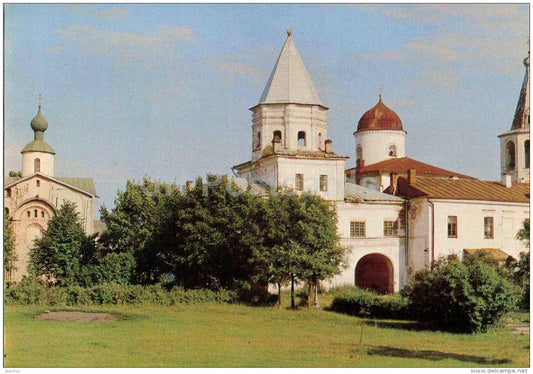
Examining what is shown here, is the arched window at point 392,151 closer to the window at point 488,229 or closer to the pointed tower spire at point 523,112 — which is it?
the pointed tower spire at point 523,112

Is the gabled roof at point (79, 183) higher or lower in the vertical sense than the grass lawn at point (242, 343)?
higher

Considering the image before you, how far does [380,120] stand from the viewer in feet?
176

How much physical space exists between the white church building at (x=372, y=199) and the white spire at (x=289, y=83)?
56 mm

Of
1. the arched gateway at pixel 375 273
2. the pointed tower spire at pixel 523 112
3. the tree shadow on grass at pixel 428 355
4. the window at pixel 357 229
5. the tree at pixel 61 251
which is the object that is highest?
the pointed tower spire at pixel 523 112

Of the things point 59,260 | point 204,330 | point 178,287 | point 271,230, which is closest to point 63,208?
point 59,260

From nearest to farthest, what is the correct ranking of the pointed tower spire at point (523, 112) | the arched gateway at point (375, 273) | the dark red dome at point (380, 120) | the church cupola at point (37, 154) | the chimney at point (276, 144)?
the chimney at point (276, 144)
the arched gateway at point (375, 273)
the pointed tower spire at point (523, 112)
the church cupola at point (37, 154)
the dark red dome at point (380, 120)

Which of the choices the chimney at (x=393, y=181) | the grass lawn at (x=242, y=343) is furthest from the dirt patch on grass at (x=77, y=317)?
the chimney at (x=393, y=181)

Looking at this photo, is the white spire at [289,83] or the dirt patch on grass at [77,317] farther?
the white spire at [289,83]

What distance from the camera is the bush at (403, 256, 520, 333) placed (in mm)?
23297

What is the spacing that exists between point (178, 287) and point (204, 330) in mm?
9009

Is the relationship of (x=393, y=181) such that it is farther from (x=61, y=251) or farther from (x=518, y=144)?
(x=61, y=251)

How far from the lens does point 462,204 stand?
3928cm

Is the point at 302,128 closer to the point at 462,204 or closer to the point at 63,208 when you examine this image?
the point at 462,204

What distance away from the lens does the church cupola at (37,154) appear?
1939 inches
